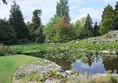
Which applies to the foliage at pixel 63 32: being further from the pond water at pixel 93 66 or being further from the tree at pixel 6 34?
the pond water at pixel 93 66

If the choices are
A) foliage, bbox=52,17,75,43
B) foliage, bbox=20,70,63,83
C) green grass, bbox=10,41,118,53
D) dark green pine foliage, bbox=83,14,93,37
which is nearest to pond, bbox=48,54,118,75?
foliage, bbox=20,70,63,83

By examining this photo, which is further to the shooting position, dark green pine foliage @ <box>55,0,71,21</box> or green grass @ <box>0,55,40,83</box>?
dark green pine foliage @ <box>55,0,71,21</box>

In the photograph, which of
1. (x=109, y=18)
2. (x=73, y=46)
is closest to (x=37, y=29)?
(x=109, y=18)

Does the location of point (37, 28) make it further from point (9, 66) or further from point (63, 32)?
point (9, 66)

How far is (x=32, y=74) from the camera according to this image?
14.2 meters

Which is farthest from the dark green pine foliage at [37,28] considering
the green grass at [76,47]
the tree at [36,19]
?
the green grass at [76,47]

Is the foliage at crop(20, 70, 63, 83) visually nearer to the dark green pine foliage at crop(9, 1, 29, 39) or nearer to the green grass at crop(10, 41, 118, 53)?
the green grass at crop(10, 41, 118, 53)

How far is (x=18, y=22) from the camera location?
5981cm

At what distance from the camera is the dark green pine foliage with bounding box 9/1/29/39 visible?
59.3 m

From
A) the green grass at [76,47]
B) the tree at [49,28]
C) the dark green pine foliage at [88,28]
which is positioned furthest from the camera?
the dark green pine foliage at [88,28]

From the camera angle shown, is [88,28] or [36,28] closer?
[88,28]

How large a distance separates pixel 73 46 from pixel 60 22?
15.6 metres

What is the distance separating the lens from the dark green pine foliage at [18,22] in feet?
195

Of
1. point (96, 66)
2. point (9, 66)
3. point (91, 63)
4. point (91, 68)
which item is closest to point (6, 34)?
point (91, 63)
